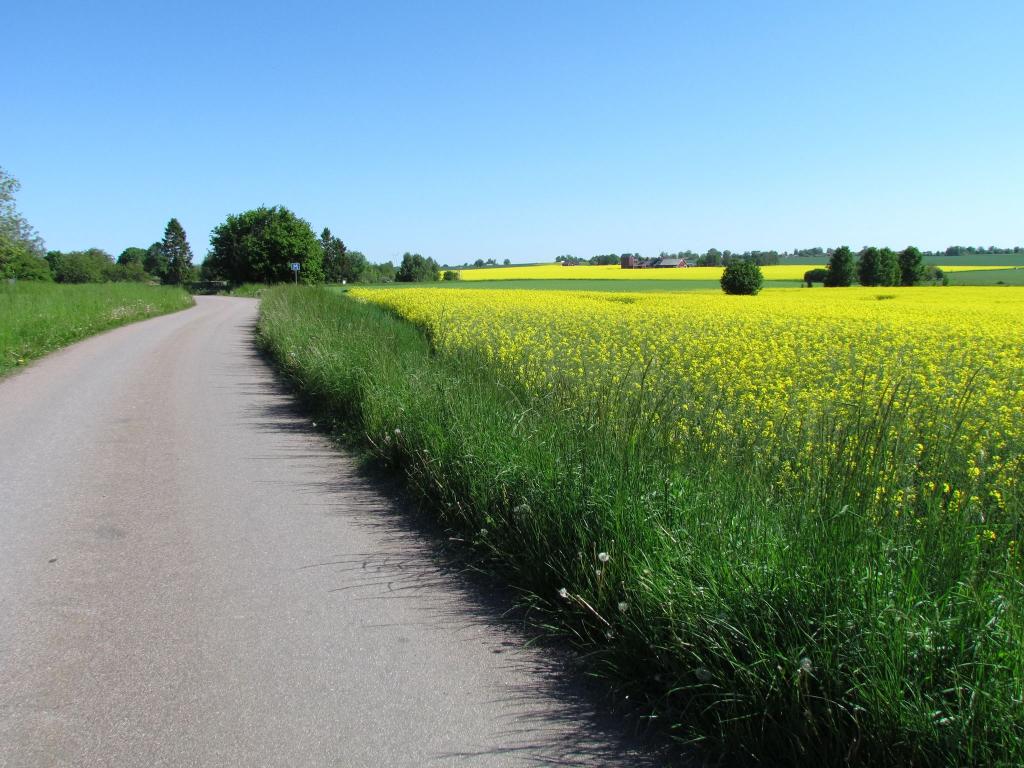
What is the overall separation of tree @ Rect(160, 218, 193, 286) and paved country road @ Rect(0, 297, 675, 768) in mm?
130248

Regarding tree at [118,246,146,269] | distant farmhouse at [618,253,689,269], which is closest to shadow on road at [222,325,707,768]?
distant farmhouse at [618,253,689,269]

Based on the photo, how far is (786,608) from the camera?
2.89 metres

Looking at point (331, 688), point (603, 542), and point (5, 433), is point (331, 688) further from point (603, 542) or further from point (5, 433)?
point (5, 433)

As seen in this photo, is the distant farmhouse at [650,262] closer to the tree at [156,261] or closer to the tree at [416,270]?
the tree at [416,270]

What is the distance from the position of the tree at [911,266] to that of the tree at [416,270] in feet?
187

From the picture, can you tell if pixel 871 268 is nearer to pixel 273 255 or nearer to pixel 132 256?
pixel 273 255

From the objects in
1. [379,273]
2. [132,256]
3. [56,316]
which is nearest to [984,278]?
[56,316]

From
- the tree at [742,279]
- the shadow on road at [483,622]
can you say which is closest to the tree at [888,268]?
the tree at [742,279]

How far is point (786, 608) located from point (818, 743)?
1.68 feet

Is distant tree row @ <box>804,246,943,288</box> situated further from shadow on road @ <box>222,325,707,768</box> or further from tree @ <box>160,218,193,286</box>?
tree @ <box>160,218,193,286</box>

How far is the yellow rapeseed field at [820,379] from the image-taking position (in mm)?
3877

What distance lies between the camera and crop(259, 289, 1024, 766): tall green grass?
2.42 metres

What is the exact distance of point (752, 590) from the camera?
→ 3.02 metres

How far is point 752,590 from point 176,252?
141m
